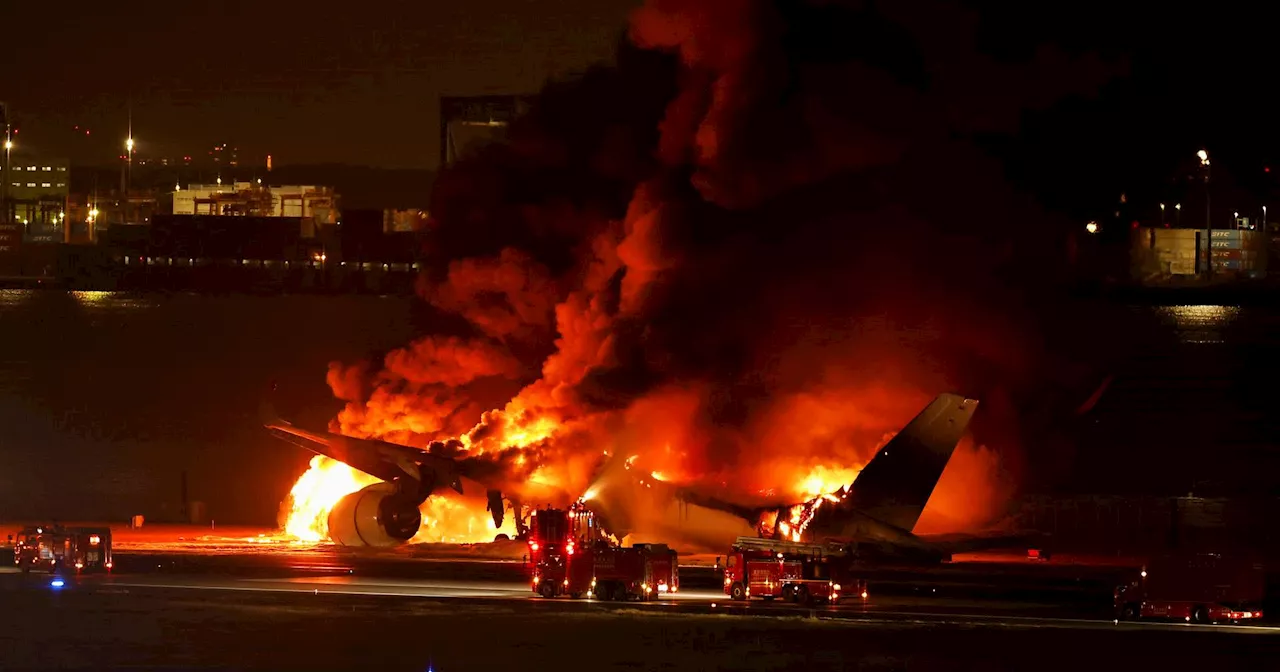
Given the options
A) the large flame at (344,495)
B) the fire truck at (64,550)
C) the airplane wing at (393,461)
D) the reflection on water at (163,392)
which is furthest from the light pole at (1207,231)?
the fire truck at (64,550)

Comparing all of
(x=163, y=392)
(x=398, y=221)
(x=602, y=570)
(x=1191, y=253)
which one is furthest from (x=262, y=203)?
(x=602, y=570)

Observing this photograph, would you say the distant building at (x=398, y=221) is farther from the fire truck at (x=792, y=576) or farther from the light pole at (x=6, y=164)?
the fire truck at (x=792, y=576)

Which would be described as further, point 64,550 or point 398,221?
point 398,221

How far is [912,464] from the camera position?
49.6m

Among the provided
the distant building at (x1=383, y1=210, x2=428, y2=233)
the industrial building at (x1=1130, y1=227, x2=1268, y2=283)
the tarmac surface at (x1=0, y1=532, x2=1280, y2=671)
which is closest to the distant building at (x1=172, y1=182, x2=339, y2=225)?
the distant building at (x1=383, y1=210, x2=428, y2=233)

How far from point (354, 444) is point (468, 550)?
5.13 meters

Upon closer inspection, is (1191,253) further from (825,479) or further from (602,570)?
(602,570)

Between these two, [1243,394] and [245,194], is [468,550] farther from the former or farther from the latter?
[245,194]

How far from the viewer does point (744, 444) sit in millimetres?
54031

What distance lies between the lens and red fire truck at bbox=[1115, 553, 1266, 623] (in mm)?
40188

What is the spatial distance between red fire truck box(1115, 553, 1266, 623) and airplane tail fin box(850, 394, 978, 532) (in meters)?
9.80

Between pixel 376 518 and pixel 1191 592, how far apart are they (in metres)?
25.1

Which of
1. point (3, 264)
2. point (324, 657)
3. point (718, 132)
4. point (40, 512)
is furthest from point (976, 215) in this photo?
point (3, 264)

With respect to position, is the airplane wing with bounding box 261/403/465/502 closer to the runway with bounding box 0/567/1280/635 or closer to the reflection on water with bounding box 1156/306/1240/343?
the runway with bounding box 0/567/1280/635
